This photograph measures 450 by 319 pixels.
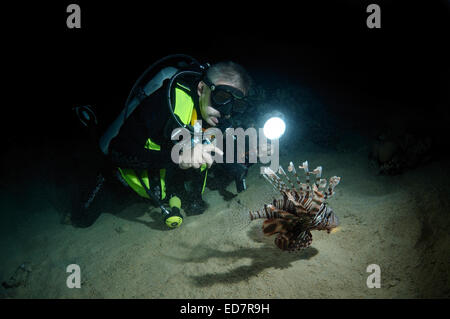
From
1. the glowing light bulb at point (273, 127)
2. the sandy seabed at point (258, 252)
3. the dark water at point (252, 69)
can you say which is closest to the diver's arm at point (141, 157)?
the dark water at point (252, 69)

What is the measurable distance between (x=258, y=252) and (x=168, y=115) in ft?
6.79

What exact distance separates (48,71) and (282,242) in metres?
10.6

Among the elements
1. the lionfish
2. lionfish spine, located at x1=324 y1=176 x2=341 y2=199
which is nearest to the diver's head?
the lionfish

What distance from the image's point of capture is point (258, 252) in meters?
2.18

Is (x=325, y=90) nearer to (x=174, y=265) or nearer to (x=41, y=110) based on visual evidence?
(x=174, y=265)

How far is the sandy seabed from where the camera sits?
168 cm

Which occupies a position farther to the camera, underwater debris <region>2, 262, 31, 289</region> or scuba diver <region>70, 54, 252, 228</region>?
underwater debris <region>2, 262, 31, 289</region>

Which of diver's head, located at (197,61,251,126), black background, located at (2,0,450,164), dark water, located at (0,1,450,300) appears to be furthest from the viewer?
black background, located at (2,0,450,164)

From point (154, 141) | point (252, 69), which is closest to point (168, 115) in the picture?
point (154, 141)

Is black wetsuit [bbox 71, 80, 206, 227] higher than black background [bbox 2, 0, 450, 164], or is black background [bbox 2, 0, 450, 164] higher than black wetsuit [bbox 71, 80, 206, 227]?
black background [bbox 2, 0, 450, 164]

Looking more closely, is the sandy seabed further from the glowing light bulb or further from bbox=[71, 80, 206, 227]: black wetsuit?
the glowing light bulb

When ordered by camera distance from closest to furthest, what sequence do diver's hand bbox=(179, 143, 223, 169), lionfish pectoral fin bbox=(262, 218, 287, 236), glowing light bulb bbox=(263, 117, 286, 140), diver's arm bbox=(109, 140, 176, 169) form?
lionfish pectoral fin bbox=(262, 218, 287, 236) → diver's hand bbox=(179, 143, 223, 169) → diver's arm bbox=(109, 140, 176, 169) → glowing light bulb bbox=(263, 117, 286, 140)

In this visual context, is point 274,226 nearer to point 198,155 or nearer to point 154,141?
point 198,155

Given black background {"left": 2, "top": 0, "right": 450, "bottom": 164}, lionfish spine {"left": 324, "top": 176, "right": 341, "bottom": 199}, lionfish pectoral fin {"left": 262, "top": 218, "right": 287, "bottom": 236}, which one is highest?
black background {"left": 2, "top": 0, "right": 450, "bottom": 164}
